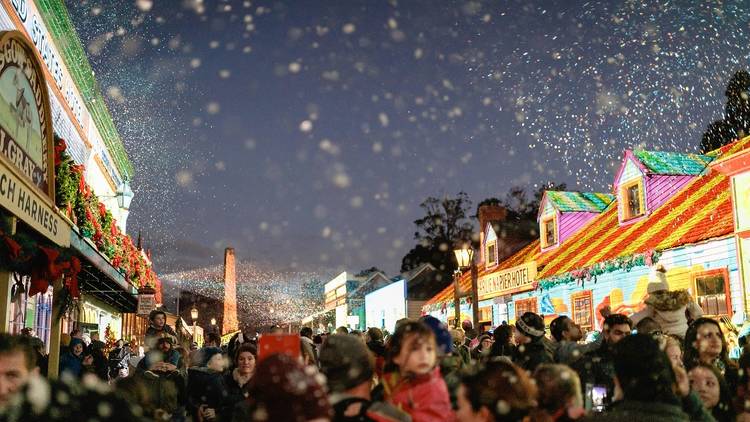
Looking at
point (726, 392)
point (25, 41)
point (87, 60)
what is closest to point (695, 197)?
point (726, 392)

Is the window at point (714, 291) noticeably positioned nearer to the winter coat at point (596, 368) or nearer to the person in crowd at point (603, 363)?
the person in crowd at point (603, 363)

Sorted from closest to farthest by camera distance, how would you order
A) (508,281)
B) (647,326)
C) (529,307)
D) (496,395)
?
1. (496,395)
2. (647,326)
3. (508,281)
4. (529,307)

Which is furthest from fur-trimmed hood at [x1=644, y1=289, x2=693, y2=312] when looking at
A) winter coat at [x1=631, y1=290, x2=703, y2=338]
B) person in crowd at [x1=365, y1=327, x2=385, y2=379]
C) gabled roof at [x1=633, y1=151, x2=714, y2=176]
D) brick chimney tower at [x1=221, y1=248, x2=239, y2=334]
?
brick chimney tower at [x1=221, y1=248, x2=239, y2=334]

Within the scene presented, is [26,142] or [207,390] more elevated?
[26,142]

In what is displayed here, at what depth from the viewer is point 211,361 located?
603 cm

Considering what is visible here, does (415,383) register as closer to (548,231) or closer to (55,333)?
(55,333)

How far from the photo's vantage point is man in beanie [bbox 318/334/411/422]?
280 centimetres

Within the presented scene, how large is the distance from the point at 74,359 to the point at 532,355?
803 cm

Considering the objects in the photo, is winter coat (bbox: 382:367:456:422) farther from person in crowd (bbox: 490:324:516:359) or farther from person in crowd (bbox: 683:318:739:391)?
person in crowd (bbox: 490:324:516:359)

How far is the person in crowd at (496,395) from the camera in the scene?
2.76 m

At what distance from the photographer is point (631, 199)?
17.9m

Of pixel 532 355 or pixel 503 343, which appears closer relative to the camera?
pixel 532 355

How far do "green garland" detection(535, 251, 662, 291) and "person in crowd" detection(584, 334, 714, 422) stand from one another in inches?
446

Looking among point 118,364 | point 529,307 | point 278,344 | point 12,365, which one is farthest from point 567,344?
point 529,307
